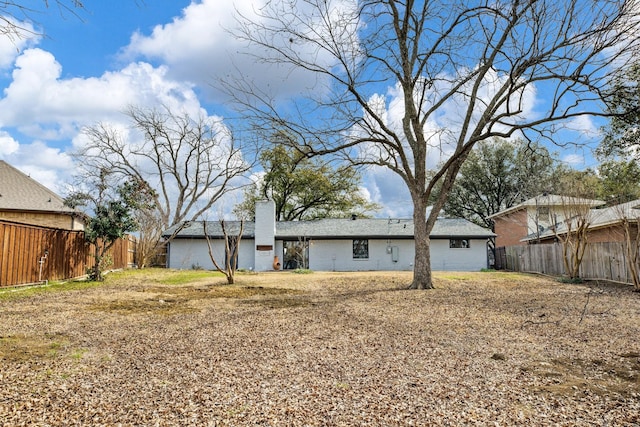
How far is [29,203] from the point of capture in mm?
19906

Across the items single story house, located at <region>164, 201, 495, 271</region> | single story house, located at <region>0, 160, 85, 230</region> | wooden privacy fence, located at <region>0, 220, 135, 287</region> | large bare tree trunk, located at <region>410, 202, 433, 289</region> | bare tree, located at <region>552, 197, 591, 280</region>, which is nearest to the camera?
wooden privacy fence, located at <region>0, 220, 135, 287</region>

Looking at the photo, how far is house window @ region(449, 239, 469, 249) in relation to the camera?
24125 millimetres

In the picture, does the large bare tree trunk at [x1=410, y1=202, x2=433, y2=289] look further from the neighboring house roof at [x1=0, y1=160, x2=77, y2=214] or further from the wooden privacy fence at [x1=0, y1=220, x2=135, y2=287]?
the neighboring house roof at [x1=0, y1=160, x2=77, y2=214]

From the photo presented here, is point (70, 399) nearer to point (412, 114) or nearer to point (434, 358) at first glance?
point (434, 358)

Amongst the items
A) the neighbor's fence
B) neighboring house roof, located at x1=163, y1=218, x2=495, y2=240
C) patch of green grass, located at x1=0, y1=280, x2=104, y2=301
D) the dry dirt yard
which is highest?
neighboring house roof, located at x1=163, y1=218, x2=495, y2=240

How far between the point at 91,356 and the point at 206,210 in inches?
956

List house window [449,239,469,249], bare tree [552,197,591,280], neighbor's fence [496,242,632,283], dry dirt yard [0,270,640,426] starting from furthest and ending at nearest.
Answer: house window [449,239,469,249] → bare tree [552,197,591,280] → neighbor's fence [496,242,632,283] → dry dirt yard [0,270,640,426]

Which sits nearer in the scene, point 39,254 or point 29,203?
point 39,254

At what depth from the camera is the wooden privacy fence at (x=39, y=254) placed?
33.9 feet

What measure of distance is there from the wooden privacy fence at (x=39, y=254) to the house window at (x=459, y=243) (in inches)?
732

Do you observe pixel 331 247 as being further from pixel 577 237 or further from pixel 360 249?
pixel 577 237

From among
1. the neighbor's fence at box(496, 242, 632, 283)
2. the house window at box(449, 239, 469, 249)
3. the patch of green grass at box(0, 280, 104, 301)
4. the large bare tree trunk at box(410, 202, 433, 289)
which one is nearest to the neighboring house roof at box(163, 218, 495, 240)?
the house window at box(449, 239, 469, 249)

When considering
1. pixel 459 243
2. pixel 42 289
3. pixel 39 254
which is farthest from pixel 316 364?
pixel 459 243

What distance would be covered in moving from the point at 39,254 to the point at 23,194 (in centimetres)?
1103
